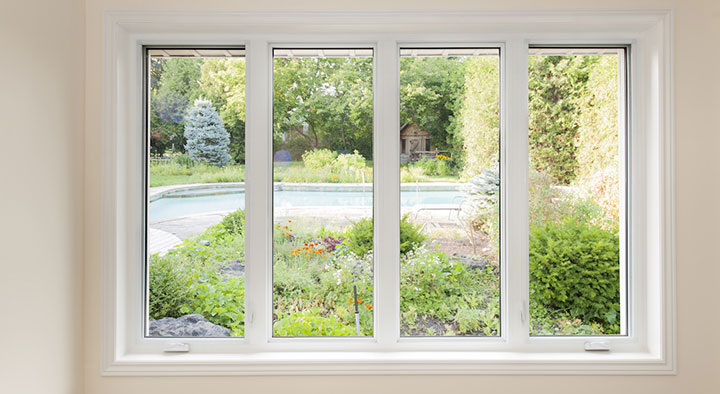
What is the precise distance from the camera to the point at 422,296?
1.99 meters

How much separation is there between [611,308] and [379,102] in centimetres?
142

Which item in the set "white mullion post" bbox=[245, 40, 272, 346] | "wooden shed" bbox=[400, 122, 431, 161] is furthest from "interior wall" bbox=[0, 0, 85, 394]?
"wooden shed" bbox=[400, 122, 431, 161]

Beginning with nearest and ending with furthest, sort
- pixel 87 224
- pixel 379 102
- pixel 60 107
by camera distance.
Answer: pixel 60 107, pixel 87 224, pixel 379 102

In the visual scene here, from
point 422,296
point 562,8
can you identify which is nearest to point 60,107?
point 422,296

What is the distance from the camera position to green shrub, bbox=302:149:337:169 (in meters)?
1.99

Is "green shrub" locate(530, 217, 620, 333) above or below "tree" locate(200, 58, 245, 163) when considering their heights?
below

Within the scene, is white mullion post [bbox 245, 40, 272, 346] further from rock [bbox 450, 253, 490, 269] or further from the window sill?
rock [bbox 450, 253, 490, 269]

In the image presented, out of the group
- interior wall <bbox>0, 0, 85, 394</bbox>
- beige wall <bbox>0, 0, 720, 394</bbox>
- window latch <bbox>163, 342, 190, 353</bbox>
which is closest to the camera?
interior wall <bbox>0, 0, 85, 394</bbox>

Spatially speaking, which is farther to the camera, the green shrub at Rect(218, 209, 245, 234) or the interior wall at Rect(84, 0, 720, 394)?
the green shrub at Rect(218, 209, 245, 234)

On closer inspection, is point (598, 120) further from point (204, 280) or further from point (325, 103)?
point (204, 280)

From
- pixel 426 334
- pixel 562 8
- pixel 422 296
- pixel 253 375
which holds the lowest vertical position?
pixel 253 375

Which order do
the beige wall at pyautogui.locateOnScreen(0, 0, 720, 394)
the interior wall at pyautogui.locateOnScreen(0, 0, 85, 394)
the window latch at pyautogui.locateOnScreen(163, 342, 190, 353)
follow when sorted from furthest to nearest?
1. the window latch at pyautogui.locateOnScreen(163, 342, 190, 353)
2. the beige wall at pyautogui.locateOnScreen(0, 0, 720, 394)
3. the interior wall at pyautogui.locateOnScreen(0, 0, 85, 394)

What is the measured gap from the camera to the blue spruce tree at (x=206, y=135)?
2.01 meters

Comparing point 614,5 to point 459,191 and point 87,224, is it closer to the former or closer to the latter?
point 459,191
